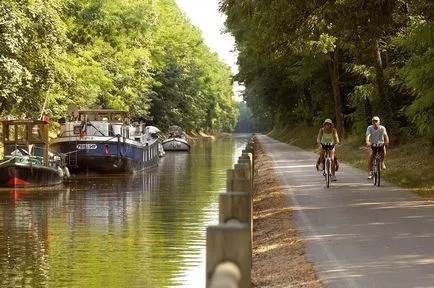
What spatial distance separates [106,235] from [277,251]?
661 cm

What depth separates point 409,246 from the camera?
10.9 m

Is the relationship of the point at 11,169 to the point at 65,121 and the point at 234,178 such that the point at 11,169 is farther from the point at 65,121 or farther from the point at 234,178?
the point at 234,178

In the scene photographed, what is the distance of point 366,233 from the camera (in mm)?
12250

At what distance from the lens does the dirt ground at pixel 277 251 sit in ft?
30.4

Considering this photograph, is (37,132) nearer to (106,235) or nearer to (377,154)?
(106,235)

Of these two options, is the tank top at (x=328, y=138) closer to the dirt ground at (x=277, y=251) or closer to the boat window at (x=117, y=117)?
the dirt ground at (x=277, y=251)

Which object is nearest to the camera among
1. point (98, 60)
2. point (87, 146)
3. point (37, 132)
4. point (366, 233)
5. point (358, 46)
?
point (366, 233)

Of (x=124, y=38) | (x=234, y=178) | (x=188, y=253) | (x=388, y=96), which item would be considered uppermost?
(x=124, y=38)

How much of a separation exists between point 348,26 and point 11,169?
15702 mm

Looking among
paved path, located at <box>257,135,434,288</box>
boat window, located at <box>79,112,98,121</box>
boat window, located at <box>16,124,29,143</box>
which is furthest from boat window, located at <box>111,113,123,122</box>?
paved path, located at <box>257,135,434,288</box>

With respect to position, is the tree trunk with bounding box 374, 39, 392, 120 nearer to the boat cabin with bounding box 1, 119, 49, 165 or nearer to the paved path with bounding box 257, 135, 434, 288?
the paved path with bounding box 257, 135, 434, 288

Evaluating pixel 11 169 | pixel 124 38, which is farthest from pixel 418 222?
pixel 124 38

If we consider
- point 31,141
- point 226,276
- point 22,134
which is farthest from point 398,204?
point 22,134

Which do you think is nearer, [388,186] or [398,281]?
[398,281]
